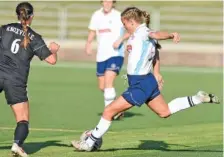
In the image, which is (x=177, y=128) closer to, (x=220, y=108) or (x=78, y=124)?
(x=78, y=124)

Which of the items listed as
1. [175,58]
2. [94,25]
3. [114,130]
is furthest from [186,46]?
[114,130]

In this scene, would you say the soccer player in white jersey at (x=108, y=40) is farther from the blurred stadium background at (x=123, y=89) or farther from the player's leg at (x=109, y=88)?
the blurred stadium background at (x=123, y=89)

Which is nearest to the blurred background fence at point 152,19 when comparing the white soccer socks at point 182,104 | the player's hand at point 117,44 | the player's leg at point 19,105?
the player's hand at point 117,44

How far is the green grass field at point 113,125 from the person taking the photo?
37.7ft

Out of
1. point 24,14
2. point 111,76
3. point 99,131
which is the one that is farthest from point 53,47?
point 111,76

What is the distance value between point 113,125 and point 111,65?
4.71 ft

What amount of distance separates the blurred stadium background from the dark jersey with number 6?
1042 mm

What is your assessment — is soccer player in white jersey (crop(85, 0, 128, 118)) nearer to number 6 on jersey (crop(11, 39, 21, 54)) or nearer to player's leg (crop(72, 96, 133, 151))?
player's leg (crop(72, 96, 133, 151))

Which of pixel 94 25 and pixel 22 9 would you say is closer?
pixel 22 9

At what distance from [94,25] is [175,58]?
13.8 meters

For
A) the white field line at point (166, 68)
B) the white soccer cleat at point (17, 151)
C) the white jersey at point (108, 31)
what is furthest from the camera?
the white field line at point (166, 68)

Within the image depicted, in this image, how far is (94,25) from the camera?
16016mm

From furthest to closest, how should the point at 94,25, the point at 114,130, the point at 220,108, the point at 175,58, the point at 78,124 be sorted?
the point at 175,58 < the point at 220,108 < the point at 94,25 < the point at 78,124 < the point at 114,130

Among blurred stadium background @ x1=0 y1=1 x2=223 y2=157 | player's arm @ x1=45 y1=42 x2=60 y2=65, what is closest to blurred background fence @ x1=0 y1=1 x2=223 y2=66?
blurred stadium background @ x1=0 y1=1 x2=223 y2=157
